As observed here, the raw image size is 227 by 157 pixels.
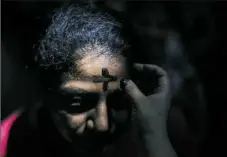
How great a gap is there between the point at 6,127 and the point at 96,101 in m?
0.30

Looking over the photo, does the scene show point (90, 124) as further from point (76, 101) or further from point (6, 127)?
point (6, 127)

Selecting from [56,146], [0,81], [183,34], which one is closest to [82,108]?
[56,146]

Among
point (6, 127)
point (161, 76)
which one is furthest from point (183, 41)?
point (6, 127)

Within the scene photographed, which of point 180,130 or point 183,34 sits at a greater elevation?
point 183,34

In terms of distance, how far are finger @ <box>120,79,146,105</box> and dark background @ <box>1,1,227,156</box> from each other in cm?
16

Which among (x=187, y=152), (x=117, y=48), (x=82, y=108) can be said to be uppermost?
(x=117, y=48)

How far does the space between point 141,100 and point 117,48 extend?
172 mm

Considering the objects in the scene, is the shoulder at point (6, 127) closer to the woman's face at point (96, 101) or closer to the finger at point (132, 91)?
the woman's face at point (96, 101)

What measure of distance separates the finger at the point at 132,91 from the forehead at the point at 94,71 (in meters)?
0.02

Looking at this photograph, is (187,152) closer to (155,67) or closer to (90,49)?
(155,67)

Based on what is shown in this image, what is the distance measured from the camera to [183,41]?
5.82 ft

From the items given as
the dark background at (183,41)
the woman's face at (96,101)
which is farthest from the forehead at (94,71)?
the dark background at (183,41)

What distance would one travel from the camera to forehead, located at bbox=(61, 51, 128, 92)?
68.2 inches

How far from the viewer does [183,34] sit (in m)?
1.77
